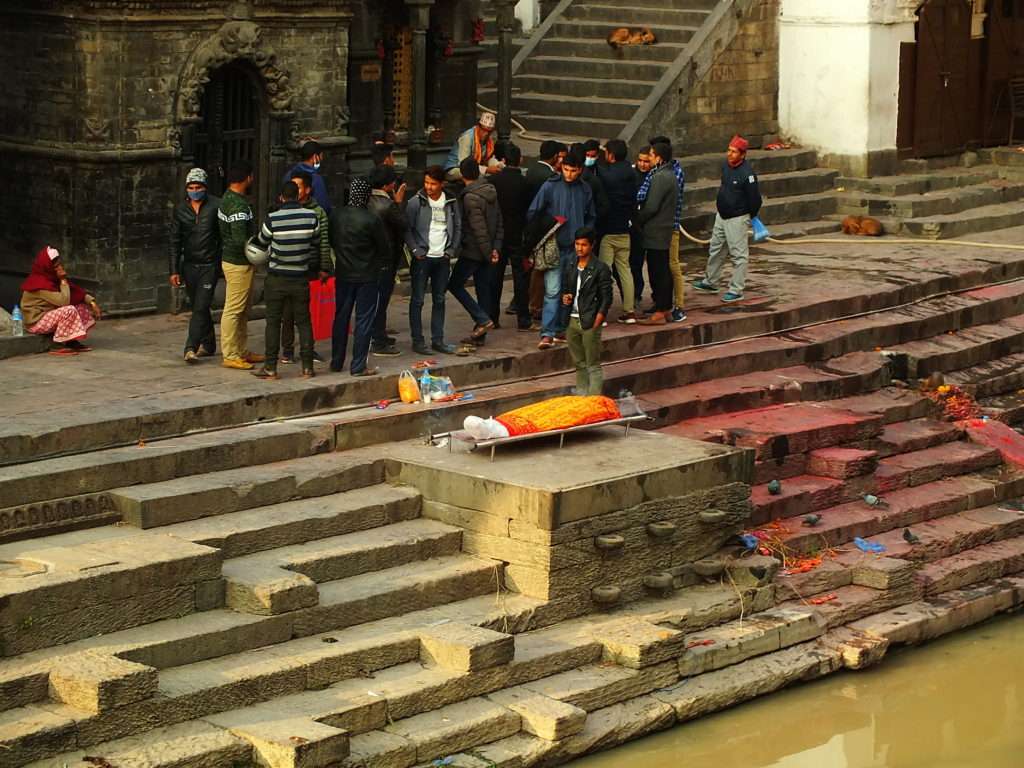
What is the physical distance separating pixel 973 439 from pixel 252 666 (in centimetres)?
780

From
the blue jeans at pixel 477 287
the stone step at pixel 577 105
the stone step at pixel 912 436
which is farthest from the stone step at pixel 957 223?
the blue jeans at pixel 477 287

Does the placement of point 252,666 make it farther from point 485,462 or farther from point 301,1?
point 301,1

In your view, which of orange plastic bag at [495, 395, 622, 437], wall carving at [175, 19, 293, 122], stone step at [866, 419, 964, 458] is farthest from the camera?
wall carving at [175, 19, 293, 122]

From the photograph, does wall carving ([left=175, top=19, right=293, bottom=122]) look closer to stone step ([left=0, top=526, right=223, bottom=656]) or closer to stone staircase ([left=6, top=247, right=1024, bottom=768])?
stone staircase ([left=6, top=247, right=1024, bottom=768])

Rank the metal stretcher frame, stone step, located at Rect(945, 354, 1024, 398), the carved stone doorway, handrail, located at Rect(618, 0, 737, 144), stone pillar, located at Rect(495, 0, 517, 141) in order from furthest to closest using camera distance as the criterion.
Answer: handrail, located at Rect(618, 0, 737, 144) < stone pillar, located at Rect(495, 0, 517, 141) < stone step, located at Rect(945, 354, 1024, 398) < the carved stone doorway < the metal stretcher frame

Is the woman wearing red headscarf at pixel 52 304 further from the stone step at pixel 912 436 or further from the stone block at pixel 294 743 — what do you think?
the stone step at pixel 912 436

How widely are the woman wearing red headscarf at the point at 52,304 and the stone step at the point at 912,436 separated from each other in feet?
20.4

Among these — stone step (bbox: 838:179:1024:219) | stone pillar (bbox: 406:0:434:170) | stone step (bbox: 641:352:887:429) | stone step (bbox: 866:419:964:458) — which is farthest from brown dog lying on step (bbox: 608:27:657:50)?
stone step (bbox: 866:419:964:458)

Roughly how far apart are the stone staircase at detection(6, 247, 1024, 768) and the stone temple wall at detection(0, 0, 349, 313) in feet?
10.6

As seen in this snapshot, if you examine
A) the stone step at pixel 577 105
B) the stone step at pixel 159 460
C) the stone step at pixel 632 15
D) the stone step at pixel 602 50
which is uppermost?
the stone step at pixel 632 15

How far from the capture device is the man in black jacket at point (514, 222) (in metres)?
16.4

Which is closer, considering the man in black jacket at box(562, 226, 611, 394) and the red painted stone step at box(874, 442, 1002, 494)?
the man in black jacket at box(562, 226, 611, 394)

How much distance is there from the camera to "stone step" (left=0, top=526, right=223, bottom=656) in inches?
433

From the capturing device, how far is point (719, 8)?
2286 cm
